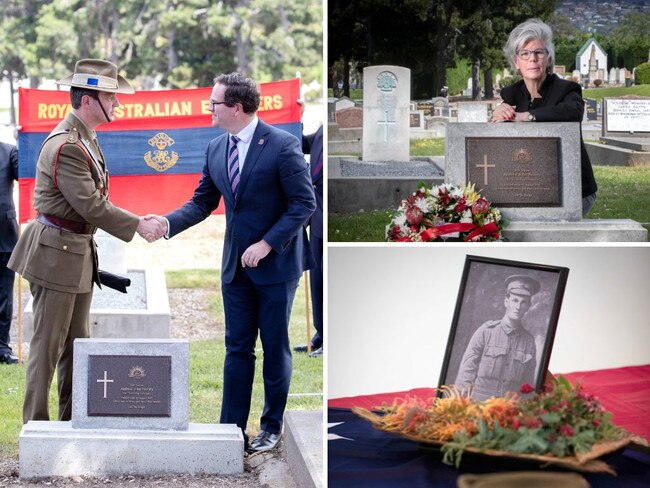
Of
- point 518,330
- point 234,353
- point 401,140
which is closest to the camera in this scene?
point 518,330

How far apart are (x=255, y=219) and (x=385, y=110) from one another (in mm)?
1360

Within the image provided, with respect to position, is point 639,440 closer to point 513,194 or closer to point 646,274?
point 646,274

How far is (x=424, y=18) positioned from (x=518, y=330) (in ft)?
4.45

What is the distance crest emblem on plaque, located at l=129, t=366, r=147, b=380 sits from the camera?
19.8 ft

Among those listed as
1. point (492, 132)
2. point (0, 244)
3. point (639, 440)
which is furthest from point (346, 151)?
point (0, 244)

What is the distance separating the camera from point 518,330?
427 centimetres

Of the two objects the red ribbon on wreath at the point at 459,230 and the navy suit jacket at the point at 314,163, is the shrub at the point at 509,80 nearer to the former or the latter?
the red ribbon on wreath at the point at 459,230

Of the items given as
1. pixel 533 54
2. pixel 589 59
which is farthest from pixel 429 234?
pixel 589 59

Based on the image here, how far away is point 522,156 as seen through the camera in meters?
4.74

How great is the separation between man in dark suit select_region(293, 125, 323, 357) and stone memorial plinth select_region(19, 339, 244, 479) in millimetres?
2420

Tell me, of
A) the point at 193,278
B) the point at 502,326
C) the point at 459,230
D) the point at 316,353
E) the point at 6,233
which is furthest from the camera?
the point at 193,278

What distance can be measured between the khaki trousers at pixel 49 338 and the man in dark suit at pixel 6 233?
2.90 meters

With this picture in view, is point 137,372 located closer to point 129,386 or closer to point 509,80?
point 129,386

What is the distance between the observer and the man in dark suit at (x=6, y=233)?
29.9 ft
